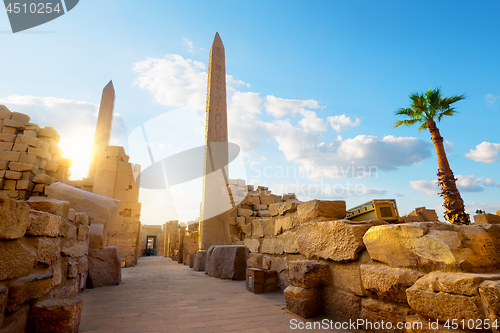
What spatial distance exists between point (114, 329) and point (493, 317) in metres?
2.52

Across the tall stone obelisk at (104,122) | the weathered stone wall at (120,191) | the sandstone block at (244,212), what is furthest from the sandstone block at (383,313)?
the tall stone obelisk at (104,122)

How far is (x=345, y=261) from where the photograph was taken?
95.1 inches

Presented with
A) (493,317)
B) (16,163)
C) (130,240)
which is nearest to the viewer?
(493,317)

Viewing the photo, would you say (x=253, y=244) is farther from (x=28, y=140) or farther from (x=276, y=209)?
(x=28, y=140)

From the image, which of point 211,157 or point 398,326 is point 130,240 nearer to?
point 211,157

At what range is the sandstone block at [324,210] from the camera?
2977 millimetres

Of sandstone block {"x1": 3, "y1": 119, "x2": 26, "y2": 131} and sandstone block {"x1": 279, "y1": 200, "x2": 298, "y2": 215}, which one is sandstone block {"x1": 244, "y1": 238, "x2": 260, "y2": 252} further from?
sandstone block {"x1": 3, "y1": 119, "x2": 26, "y2": 131}

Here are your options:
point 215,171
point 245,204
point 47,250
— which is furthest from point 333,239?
point 245,204

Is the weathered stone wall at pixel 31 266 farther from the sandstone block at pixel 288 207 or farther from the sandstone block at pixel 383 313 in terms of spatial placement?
the sandstone block at pixel 288 207

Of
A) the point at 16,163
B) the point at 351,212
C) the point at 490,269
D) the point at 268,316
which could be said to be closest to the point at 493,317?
the point at 490,269

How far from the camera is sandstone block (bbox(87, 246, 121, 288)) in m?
4.33

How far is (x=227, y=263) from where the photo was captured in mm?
5320

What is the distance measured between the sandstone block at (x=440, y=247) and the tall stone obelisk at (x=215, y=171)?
7260mm

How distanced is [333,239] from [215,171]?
6.67 meters
